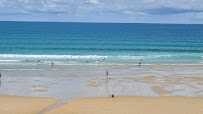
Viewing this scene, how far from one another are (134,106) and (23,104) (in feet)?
28.2

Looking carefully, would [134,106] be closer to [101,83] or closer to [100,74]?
[101,83]

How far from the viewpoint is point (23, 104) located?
20.5 meters

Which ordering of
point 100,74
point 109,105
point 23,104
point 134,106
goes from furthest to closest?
point 100,74
point 23,104
point 109,105
point 134,106

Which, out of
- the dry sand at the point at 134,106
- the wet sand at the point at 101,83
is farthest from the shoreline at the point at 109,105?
the wet sand at the point at 101,83

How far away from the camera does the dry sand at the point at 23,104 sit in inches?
751

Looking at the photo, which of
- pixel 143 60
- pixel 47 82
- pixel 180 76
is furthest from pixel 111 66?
pixel 47 82

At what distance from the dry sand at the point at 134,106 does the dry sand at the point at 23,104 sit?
4.90 ft

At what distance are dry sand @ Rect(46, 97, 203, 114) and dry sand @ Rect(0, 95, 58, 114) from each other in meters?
1.49

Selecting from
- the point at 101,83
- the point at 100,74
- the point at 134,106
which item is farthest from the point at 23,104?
the point at 100,74

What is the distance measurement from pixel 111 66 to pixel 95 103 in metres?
19.3

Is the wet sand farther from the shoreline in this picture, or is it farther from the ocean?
the shoreline

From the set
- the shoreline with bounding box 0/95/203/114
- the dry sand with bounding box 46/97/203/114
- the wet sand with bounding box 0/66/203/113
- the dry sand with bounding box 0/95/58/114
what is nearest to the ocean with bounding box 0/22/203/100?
the wet sand with bounding box 0/66/203/113

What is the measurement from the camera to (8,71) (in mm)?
35562

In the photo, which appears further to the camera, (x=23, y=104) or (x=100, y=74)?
(x=100, y=74)
